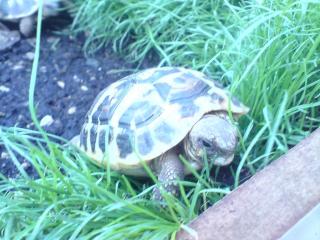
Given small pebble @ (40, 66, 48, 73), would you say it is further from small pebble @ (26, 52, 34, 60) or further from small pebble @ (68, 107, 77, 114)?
small pebble @ (68, 107, 77, 114)

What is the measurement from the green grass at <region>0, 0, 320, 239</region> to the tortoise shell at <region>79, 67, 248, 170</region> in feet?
0.28

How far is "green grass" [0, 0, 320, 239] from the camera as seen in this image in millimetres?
1623

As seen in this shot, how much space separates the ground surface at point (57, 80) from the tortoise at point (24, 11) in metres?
0.11

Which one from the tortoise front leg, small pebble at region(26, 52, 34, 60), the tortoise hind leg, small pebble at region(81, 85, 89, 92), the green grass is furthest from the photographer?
the tortoise hind leg

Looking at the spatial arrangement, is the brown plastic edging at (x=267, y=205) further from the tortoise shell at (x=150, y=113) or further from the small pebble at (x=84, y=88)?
the small pebble at (x=84, y=88)

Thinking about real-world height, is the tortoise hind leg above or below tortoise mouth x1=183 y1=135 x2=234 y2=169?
below

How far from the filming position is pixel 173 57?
2658 mm

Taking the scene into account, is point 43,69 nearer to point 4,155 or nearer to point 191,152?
point 4,155

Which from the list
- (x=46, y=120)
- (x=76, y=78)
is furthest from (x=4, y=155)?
(x=76, y=78)

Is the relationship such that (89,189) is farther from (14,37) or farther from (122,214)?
(14,37)

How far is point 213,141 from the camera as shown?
5.64 feet

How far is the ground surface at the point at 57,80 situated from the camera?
254 cm

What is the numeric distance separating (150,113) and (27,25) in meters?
1.65

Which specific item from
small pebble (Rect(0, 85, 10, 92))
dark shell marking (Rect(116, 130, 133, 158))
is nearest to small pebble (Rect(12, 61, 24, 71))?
small pebble (Rect(0, 85, 10, 92))
